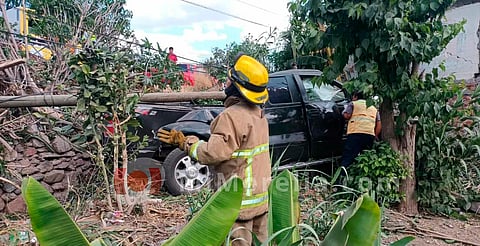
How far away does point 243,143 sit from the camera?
290cm

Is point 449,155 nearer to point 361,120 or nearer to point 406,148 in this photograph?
point 406,148

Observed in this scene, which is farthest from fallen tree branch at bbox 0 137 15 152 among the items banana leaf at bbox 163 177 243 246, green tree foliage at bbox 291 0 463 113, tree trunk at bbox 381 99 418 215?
tree trunk at bbox 381 99 418 215

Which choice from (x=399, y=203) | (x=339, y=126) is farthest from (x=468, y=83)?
(x=399, y=203)

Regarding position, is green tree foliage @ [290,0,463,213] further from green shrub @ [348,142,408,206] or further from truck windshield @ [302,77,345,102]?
truck windshield @ [302,77,345,102]

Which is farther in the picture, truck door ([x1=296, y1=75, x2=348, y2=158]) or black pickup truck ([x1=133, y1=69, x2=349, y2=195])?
truck door ([x1=296, y1=75, x2=348, y2=158])

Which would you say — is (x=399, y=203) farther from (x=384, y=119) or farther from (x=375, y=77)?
(x=375, y=77)

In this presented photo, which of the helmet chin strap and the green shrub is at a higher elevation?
the helmet chin strap

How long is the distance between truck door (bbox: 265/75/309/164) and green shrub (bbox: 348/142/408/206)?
3.44 ft

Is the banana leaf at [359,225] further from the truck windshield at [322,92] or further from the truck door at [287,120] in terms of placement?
the truck windshield at [322,92]

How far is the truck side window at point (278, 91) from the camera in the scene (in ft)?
21.3

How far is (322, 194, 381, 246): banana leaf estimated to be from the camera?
145 cm

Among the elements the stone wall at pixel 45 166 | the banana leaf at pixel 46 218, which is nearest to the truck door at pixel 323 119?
the stone wall at pixel 45 166

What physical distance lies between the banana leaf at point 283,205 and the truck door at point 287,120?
152 inches

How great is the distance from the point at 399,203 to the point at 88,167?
421cm
